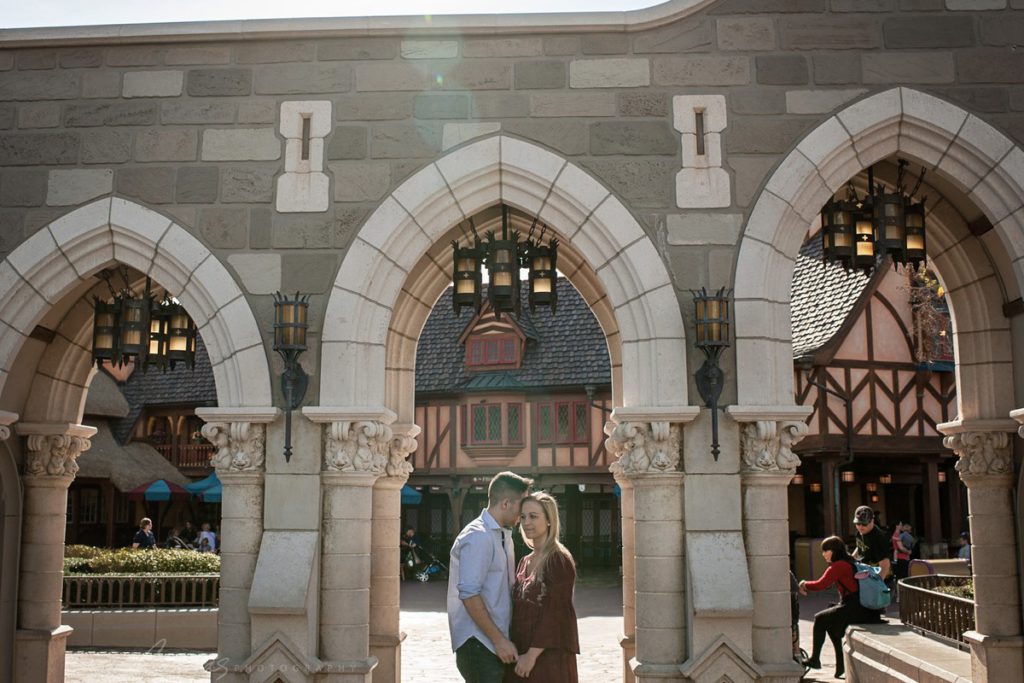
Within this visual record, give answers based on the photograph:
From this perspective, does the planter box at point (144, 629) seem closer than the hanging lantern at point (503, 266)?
No

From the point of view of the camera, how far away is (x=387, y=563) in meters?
9.26

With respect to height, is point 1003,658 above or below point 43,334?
below

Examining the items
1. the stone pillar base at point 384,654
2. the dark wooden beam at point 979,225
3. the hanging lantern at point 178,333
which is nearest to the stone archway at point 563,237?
the stone pillar base at point 384,654

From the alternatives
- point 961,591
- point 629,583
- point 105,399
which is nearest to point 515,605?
point 629,583

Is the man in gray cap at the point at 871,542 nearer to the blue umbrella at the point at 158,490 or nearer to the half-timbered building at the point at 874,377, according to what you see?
the half-timbered building at the point at 874,377

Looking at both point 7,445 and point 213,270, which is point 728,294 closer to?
point 213,270

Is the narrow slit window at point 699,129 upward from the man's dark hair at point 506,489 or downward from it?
upward

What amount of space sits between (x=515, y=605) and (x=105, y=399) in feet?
79.7

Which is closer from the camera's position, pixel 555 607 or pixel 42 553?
pixel 555 607

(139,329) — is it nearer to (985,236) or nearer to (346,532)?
(346,532)

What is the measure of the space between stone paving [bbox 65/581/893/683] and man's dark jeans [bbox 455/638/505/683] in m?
5.40

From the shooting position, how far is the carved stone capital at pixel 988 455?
28.5ft

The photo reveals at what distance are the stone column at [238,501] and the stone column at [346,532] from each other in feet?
1.54

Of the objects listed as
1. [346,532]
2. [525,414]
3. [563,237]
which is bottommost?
[346,532]
